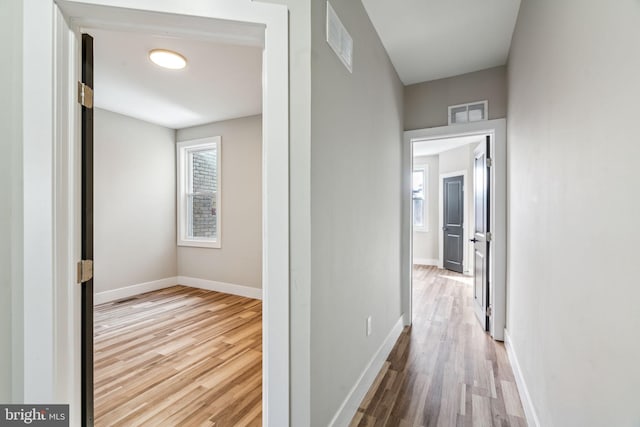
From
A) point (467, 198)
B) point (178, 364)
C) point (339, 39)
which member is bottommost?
point (178, 364)

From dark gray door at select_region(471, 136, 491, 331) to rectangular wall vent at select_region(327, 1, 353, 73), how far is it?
2.01 meters

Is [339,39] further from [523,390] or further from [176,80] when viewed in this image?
[523,390]

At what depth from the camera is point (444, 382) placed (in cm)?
209

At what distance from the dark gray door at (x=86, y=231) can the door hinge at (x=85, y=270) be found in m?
0.02

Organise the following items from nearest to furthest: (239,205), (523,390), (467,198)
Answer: (523,390) → (239,205) → (467,198)

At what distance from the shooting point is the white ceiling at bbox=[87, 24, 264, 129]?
242 centimetres


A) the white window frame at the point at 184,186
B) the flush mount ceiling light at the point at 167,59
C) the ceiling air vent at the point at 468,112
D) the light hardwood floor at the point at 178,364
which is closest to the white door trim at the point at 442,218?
the ceiling air vent at the point at 468,112

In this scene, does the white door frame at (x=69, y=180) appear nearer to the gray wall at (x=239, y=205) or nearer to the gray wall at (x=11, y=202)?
the gray wall at (x=11, y=202)

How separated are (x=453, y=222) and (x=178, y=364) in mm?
5879

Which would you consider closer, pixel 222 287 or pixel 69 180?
pixel 69 180

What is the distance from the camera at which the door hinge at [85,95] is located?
3.89 ft

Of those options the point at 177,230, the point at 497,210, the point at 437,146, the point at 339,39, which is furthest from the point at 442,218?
the point at 339,39

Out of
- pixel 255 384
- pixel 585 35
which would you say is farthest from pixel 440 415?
pixel 585 35

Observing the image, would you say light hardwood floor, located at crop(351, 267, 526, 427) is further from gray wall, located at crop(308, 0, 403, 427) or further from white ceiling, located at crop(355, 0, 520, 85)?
white ceiling, located at crop(355, 0, 520, 85)
